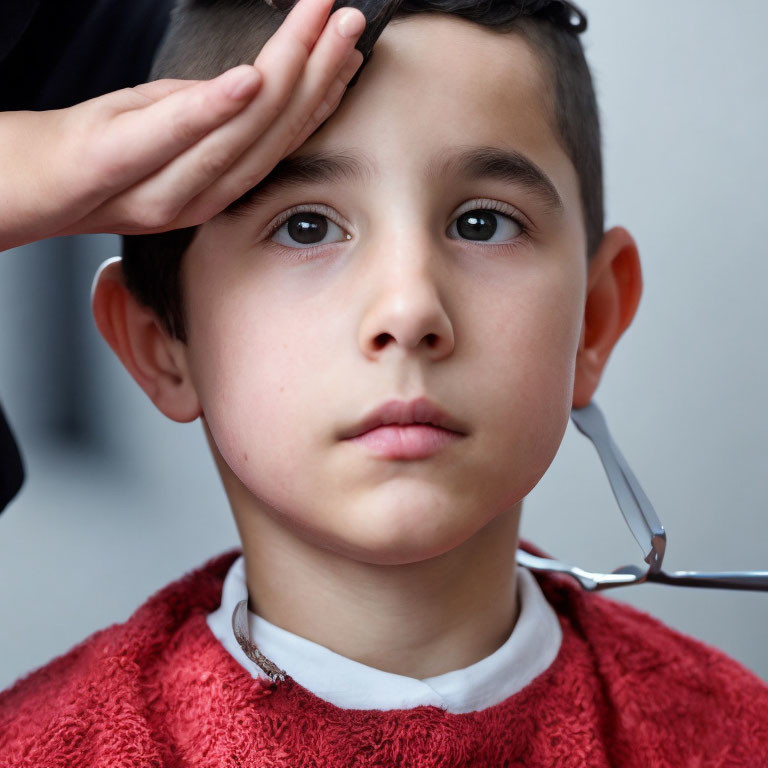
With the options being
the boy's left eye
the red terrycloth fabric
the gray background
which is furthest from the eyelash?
the gray background

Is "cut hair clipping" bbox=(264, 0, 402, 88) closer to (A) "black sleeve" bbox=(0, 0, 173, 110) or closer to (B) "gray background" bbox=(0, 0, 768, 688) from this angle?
(A) "black sleeve" bbox=(0, 0, 173, 110)

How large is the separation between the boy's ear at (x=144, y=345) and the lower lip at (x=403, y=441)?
21cm

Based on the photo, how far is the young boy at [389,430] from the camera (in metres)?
0.75

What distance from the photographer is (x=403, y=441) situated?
0.73m

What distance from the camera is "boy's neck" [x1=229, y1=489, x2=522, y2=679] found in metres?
0.86

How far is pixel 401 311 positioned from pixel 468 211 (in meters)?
0.13

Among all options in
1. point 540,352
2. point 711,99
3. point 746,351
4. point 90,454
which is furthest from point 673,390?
Result: point 90,454

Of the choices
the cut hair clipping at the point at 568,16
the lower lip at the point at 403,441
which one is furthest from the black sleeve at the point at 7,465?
the cut hair clipping at the point at 568,16

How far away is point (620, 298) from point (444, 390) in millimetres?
335

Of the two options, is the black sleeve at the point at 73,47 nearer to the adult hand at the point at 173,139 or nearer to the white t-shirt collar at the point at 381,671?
the adult hand at the point at 173,139

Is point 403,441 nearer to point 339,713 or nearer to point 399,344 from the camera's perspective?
point 399,344

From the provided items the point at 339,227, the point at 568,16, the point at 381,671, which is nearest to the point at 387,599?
the point at 381,671

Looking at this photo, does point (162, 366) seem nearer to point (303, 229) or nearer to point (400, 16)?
point (303, 229)

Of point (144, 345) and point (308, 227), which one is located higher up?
point (308, 227)
